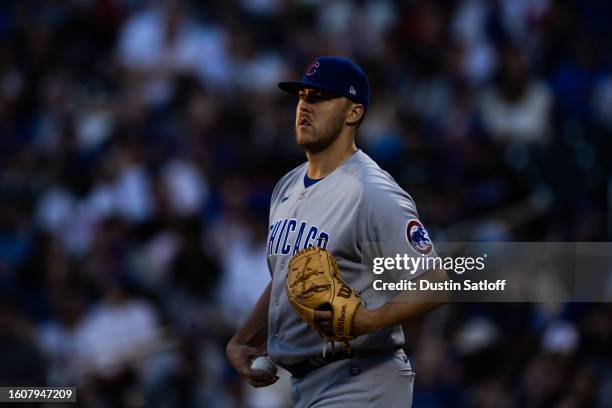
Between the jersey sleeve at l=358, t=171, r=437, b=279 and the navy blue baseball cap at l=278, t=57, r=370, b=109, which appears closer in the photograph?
the jersey sleeve at l=358, t=171, r=437, b=279

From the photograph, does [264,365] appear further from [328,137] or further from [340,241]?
[328,137]

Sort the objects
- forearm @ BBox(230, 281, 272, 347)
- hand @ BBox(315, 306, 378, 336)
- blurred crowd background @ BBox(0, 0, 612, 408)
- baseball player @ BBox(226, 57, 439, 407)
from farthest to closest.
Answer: blurred crowd background @ BBox(0, 0, 612, 408), forearm @ BBox(230, 281, 272, 347), baseball player @ BBox(226, 57, 439, 407), hand @ BBox(315, 306, 378, 336)

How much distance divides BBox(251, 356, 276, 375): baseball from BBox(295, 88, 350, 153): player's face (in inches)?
30.2

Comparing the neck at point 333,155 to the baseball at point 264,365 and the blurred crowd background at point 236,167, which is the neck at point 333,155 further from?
the blurred crowd background at point 236,167

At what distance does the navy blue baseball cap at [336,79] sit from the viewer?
409cm

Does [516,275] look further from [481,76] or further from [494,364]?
[481,76]

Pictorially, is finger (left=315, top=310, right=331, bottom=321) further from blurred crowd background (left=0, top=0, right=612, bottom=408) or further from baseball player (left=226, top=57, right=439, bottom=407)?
blurred crowd background (left=0, top=0, right=612, bottom=408)

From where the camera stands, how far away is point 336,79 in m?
4.10

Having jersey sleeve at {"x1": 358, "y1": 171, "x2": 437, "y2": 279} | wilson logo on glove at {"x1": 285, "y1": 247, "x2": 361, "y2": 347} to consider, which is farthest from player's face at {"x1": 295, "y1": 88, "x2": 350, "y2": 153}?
wilson logo on glove at {"x1": 285, "y1": 247, "x2": 361, "y2": 347}

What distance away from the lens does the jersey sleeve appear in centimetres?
377

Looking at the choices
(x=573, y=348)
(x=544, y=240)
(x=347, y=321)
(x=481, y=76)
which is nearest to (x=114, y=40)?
(x=481, y=76)

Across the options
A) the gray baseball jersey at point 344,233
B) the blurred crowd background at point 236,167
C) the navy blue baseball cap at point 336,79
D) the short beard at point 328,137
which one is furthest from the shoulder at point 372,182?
the blurred crowd background at point 236,167

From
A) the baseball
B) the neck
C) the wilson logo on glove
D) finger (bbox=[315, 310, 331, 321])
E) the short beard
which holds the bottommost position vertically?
the baseball

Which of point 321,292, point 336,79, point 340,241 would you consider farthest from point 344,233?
point 336,79
